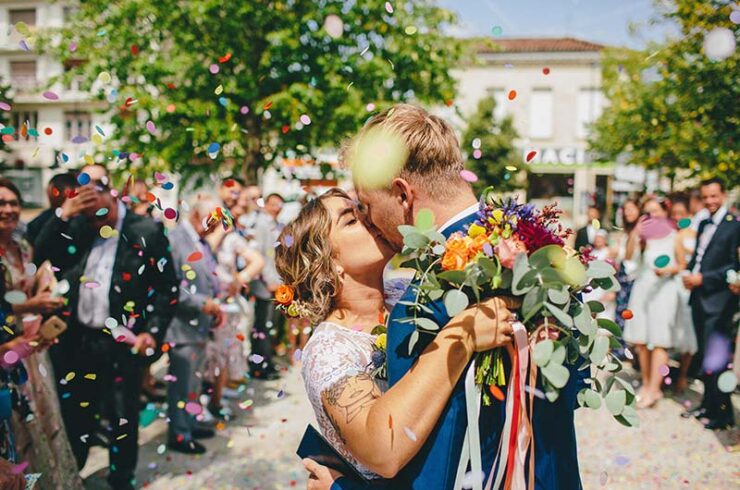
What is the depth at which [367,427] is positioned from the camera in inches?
61.1

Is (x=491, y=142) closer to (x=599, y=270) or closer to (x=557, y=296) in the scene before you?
(x=599, y=270)

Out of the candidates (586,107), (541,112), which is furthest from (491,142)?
(586,107)

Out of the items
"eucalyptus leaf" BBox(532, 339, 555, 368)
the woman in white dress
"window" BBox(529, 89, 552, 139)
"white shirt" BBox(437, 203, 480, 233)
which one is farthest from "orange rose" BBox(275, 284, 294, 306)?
"window" BBox(529, 89, 552, 139)

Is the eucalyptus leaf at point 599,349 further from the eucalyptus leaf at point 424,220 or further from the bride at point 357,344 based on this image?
the eucalyptus leaf at point 424,220

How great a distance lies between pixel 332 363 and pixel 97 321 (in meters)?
2.75

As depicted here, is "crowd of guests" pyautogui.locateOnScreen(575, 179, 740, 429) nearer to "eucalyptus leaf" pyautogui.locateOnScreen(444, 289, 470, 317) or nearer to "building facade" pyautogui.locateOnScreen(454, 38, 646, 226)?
"eucalyptus leaf" pyautogui.locateOnScreen(444, 289, 470, 317)

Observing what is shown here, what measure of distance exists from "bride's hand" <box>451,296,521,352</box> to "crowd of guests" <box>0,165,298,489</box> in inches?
58.2

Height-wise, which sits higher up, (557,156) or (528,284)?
(557,156)

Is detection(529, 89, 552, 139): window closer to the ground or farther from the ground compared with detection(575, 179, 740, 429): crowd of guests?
farther from the ground

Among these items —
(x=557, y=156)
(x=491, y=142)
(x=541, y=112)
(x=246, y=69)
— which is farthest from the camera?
(x=541, y=112)

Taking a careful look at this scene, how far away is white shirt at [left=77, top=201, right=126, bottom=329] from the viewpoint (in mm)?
4008

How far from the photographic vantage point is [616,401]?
1664 millimetres

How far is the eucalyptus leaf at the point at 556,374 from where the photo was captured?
4.70 ft

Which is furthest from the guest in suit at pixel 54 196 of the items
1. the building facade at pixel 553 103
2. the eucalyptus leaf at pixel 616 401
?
the building facade at pixel 553 103
